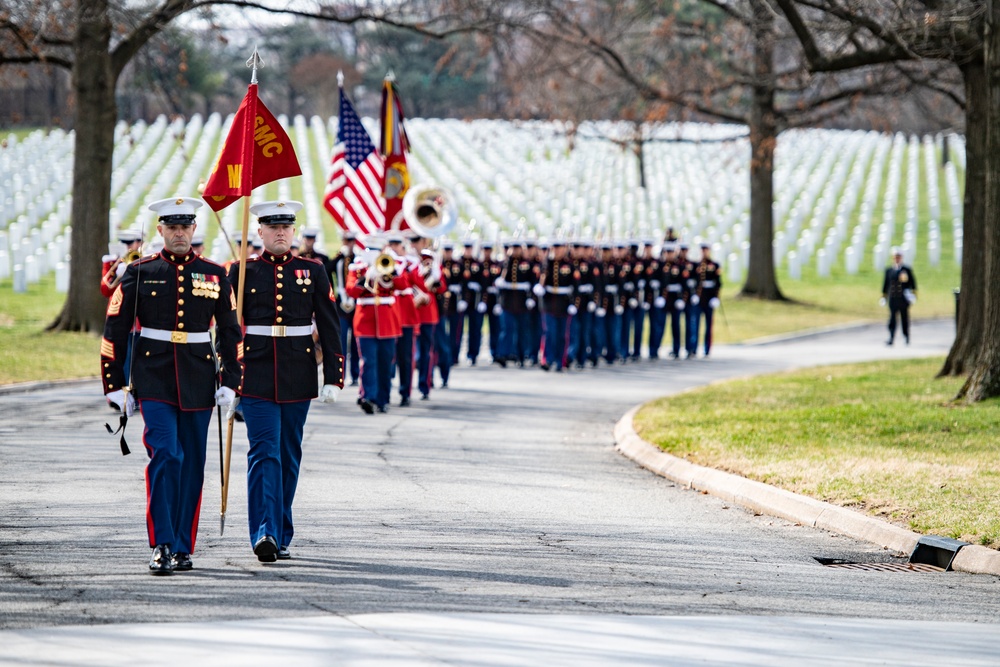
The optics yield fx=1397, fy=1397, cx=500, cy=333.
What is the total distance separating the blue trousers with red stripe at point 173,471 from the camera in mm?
7121

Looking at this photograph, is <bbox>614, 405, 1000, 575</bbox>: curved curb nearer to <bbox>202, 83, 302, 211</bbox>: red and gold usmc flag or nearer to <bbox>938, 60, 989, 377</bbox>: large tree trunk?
<bbox>202, 83, 302, 211</bbox>: red and gold usmc flag

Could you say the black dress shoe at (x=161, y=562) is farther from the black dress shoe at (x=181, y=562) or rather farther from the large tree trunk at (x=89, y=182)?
the large tree trunk at (x=89, y=182)

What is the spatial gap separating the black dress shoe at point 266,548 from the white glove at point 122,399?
95cm

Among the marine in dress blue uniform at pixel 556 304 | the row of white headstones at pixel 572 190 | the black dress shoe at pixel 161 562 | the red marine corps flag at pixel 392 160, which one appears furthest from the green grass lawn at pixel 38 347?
the black dress shoe at pixel 161 562

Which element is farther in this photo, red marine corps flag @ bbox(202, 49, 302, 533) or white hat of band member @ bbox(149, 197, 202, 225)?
red marine corps flag @ bbox(202, 49, 302, 533)

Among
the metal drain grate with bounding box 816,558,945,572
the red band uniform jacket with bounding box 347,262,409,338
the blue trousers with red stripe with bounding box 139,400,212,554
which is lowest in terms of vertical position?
the metal drain grate with bounding box 816,558,945,572

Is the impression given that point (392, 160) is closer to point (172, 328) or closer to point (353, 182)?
point (353, 182)

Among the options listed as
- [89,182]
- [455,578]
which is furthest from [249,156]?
[89,182]

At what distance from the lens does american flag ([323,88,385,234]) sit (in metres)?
22.0

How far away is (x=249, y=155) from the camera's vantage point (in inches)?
330

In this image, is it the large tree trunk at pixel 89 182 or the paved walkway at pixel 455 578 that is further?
the large tree trunk at pixel 89 182

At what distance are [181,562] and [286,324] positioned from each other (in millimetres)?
1474

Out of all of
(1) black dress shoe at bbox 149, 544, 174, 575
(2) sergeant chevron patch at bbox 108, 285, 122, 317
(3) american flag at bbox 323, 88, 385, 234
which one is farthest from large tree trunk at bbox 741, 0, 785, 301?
(1) black dress shoe at bbox 149, 544, 174, 575

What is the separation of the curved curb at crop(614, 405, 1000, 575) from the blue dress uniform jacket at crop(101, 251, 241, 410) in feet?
13.8
